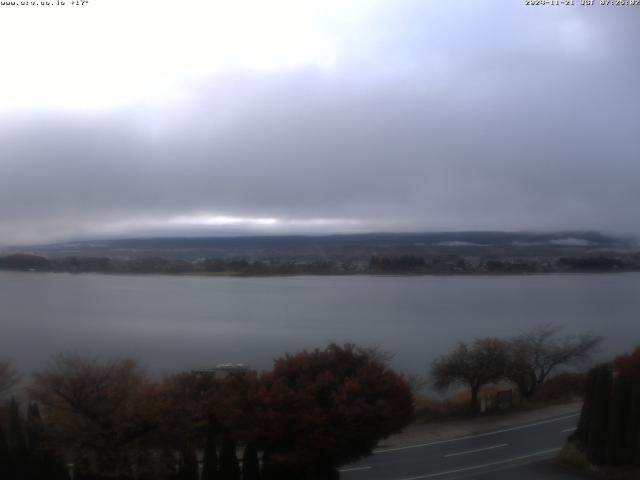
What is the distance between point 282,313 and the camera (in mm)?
7816

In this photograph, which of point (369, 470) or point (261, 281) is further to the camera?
point (261, 281)

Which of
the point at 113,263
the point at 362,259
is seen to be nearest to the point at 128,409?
the point at 113,263

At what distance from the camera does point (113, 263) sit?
7969 millimetres

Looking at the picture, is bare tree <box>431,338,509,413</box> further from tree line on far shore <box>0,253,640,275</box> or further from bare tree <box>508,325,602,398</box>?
tree line on far shore <box>0,253,640,275</box>

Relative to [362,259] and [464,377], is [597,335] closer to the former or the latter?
[464,377]

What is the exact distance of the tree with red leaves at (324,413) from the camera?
267 inches

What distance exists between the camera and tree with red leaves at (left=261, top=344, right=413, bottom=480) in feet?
22.2

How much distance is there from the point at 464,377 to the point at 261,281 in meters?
2.89

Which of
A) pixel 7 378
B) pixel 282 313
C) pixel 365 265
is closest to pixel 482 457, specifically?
pixel 365 265

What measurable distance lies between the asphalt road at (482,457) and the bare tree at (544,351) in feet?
2.17

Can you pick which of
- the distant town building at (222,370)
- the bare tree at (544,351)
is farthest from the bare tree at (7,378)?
the bare tree at (544,351)

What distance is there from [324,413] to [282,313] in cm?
147

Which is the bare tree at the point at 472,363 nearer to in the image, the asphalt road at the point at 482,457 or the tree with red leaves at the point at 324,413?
the asphalt road at the point at 482,457

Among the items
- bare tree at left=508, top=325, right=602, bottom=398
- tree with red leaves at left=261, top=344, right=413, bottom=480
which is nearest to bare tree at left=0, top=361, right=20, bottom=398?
tree with red leaves at left=261, top=344, right=413, bottom=480
